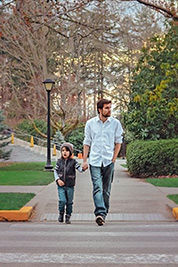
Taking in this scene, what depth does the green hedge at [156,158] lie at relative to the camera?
63.3 ft

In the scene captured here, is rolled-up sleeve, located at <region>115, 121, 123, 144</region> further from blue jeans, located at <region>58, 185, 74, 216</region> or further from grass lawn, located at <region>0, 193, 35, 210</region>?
grass lawn, located at <region>0, 193, 35, 210</region>

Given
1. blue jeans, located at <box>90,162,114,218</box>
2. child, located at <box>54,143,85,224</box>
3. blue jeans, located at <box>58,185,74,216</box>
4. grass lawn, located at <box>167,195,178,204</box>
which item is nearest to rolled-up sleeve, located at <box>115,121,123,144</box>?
blue jeans, located at <box>90,162,114,218</box>

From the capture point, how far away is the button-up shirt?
327 inches

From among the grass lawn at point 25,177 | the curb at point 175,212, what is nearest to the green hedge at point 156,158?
the grass lawn at point 25,177

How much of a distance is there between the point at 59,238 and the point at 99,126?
2.11 m

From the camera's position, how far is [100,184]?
829 centimetres

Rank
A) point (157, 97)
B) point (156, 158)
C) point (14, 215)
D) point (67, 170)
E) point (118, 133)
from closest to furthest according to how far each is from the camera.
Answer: point (118, 133) < point (67, 170) < point (14, 215) < point (156, 158) < point (157, 97)

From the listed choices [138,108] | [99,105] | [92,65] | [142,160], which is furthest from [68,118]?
[99,105]

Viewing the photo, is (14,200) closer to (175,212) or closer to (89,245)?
(175,212)

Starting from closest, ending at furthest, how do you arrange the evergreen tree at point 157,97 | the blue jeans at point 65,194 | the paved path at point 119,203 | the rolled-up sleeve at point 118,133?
the rolled-up sleeve at point 118,133
the blue jeans at point 65,194
the paved path at point 119,203
the evergreen tree at point 157,97

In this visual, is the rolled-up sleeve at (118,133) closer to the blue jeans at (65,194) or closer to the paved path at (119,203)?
the blue jeans at (65,194)

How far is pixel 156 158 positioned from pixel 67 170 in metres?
11.0

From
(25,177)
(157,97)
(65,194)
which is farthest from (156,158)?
(65,194)

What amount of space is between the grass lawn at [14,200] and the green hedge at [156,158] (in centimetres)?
810
